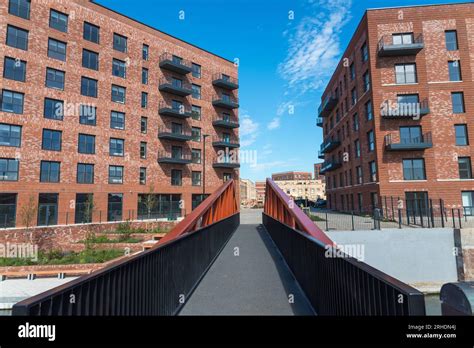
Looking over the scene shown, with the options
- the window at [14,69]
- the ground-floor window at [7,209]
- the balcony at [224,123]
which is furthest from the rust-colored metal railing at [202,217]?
the balcony at [224,123]

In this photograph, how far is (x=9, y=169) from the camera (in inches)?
824

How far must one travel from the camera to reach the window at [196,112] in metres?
35.4

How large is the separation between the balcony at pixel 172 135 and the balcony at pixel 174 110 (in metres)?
1.87

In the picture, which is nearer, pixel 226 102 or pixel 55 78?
pixel 55 78

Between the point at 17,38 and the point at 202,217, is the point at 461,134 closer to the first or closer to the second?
the point at 202,217

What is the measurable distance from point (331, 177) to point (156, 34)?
107 ft

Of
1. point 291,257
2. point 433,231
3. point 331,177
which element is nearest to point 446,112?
point 433,231

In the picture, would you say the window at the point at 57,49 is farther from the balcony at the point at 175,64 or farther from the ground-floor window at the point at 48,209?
the ground-floor window at the point at 48,209

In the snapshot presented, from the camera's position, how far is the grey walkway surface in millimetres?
4488

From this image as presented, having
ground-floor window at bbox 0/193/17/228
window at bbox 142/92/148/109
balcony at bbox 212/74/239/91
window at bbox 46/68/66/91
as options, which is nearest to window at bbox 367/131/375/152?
balcony at bbox 212/74/239/91

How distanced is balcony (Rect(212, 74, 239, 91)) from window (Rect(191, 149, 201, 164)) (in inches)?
426

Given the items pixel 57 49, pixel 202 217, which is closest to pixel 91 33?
pixel 57 49

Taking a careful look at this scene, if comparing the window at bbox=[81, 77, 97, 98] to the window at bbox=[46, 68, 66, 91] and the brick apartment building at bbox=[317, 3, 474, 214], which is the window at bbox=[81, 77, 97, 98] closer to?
the window at bbox=[46, 68, 66, 91]

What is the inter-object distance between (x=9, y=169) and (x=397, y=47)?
3531 cm
